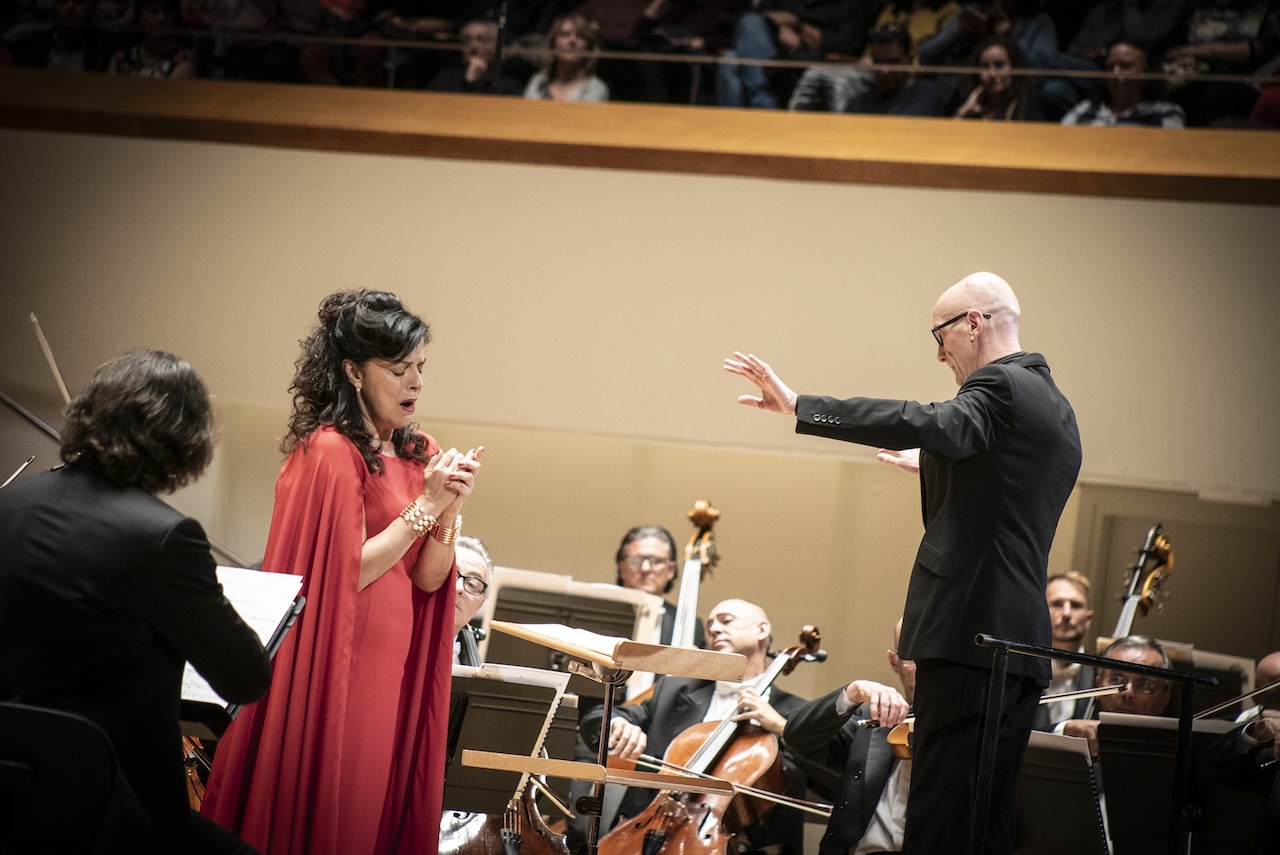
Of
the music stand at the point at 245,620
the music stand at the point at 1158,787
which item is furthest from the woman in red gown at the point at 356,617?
Answer: the music stand at the point at 1158,787

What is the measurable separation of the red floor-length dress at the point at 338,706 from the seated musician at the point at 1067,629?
244cm

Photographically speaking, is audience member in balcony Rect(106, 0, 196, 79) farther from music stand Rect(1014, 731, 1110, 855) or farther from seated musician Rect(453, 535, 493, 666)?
music stand Rect(1014, 731, 1110, 855)

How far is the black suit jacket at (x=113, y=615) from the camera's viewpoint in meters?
1.66

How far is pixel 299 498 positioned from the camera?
7.38 feet

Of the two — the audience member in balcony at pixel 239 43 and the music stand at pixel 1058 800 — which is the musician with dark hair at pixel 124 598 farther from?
the audience member in balcony at pixel 239 43

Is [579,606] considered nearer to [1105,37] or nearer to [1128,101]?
[1128,101]

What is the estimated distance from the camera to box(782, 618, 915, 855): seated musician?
11.3 feet

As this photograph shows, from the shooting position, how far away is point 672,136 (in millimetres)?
5211

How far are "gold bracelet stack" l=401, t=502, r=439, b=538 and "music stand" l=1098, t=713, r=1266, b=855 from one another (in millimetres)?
1778

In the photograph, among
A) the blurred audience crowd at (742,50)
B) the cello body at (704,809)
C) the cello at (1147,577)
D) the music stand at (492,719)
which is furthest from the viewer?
the blurred audience crowd at (742,50)

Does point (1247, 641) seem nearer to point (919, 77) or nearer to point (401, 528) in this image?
point (919, 77)

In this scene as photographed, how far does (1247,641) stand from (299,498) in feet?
14.7

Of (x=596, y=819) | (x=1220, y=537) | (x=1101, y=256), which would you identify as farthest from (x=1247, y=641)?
(x=596, y=819)

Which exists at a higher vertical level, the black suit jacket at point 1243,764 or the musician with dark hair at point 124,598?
the musician with dark hair at point 124,598
